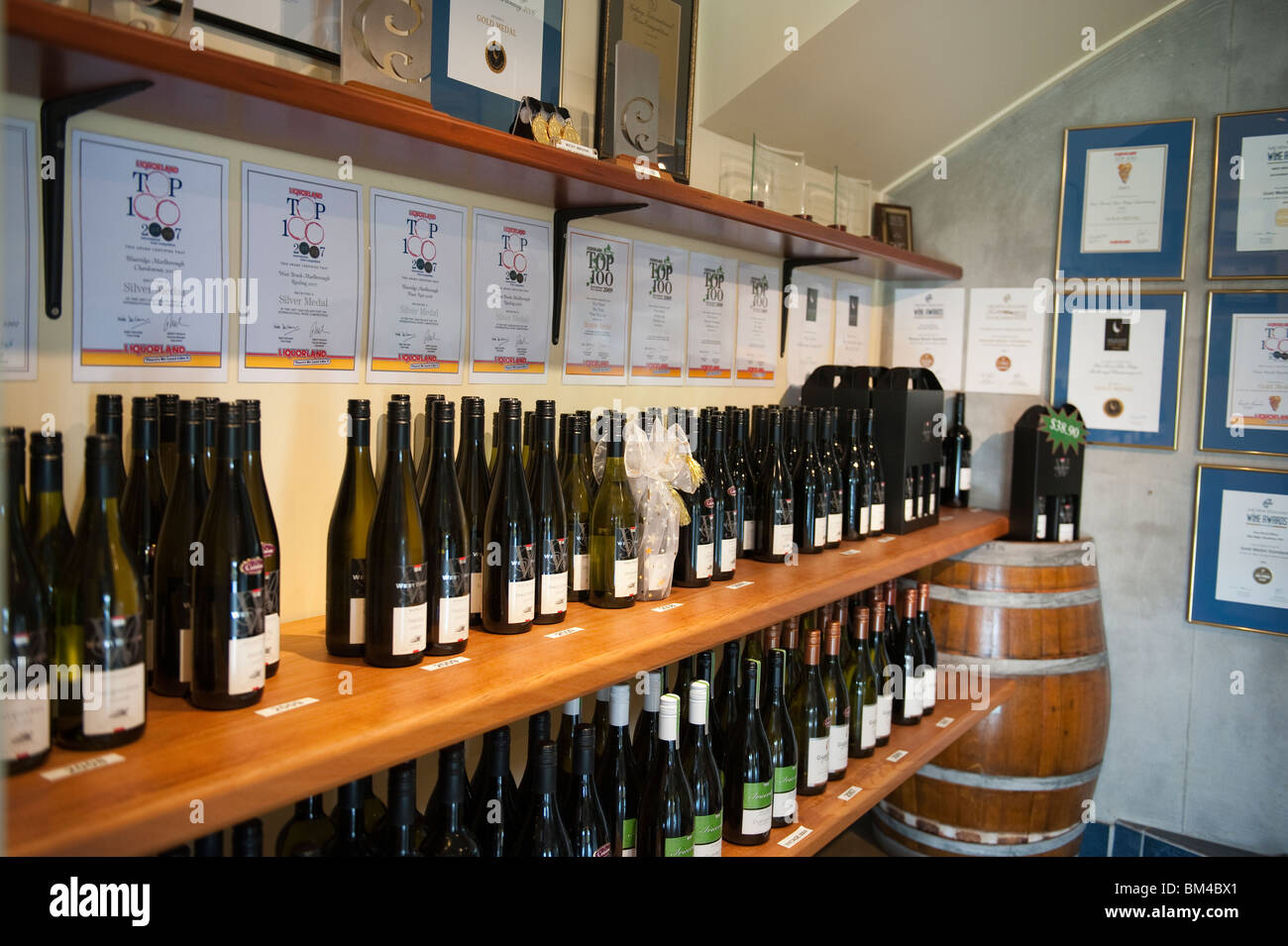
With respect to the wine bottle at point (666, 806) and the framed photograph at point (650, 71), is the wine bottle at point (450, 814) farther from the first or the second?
the framed photograph at point (650, 71)

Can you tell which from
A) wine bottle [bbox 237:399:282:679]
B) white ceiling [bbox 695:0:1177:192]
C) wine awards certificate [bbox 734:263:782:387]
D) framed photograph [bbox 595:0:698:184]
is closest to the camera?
wine bottle [bbox 237:399:282:679]

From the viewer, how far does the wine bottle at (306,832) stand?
1.39m

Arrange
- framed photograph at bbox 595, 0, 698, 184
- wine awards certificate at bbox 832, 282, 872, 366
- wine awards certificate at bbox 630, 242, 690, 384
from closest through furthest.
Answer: framed photograph at bbox 595, 0, 698, 184
wine awards certificate at bbox 630, 242, 690, 384
wine awards certificate at bbox 832, 282, 872, 366

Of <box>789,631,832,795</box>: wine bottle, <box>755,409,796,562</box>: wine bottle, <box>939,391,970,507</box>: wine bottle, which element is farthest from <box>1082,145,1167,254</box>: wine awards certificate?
<box>789,631,832,795</box>: wine bottle

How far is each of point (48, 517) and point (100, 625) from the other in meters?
0.18

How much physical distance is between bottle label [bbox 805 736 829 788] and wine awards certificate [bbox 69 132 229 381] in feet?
5.08

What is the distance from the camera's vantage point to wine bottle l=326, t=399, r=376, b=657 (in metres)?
1.41

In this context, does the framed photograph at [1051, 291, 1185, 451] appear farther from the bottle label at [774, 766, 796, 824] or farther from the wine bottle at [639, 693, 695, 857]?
the wine bottle at [639, 693, 695, 857]

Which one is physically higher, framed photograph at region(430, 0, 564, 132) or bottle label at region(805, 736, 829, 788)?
framed photograph at region(430, 0, 564, 132)

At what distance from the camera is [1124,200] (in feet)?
10.5

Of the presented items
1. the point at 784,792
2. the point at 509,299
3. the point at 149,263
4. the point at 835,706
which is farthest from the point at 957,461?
the point at 149,263

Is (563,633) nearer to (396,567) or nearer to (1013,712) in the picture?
(396,567)

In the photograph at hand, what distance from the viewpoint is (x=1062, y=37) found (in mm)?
3105
